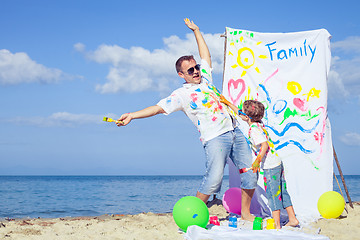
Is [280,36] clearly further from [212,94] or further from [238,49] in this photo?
[212,94]

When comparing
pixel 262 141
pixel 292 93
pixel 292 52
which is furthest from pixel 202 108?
pixel 292 52

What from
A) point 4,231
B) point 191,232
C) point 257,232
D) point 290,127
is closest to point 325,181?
point 290,127

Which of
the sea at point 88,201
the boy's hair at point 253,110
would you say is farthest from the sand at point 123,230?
the sea at point 88,201

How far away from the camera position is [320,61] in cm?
591

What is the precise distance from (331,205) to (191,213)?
2266mm

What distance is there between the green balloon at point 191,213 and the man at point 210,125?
15.3 inches

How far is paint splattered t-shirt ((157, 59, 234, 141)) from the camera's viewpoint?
14.8 feet

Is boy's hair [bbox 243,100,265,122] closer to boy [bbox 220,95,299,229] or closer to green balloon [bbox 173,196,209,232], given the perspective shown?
boy [bbox 220,95,299,229]

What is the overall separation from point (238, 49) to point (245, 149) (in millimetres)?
2049

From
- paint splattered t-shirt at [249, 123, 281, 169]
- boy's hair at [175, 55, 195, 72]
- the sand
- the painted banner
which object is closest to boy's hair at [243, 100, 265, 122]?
paint splattered t-shirt at [249, 123, 281, 169]

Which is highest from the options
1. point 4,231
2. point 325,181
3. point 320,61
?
point 320,61

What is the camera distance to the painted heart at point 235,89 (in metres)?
5.88

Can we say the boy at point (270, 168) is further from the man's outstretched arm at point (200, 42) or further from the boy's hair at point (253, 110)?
the man's outstretched arm at point (200, 42)

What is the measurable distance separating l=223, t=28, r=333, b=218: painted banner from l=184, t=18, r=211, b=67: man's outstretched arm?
857 mm
